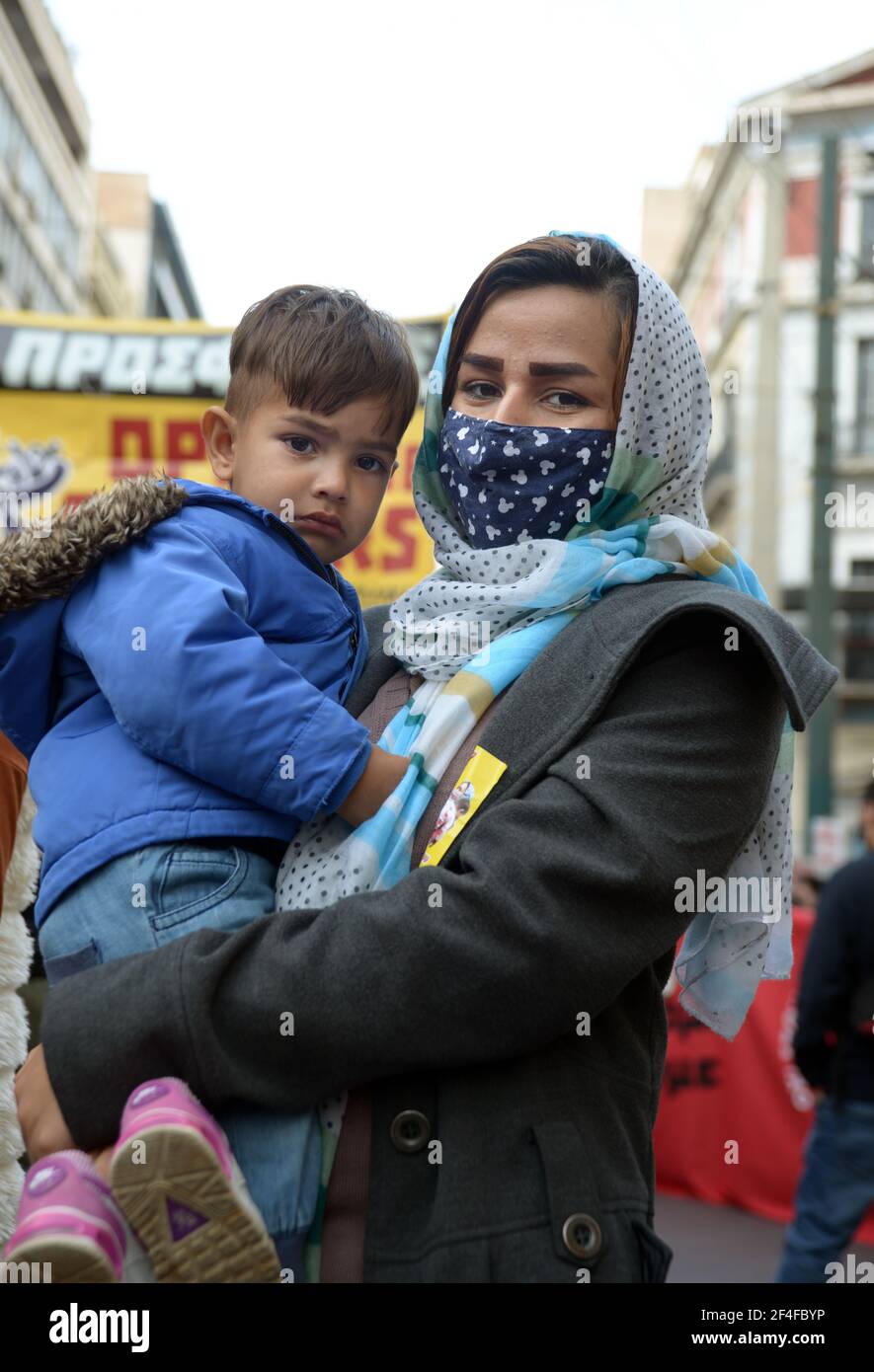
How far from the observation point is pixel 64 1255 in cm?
151

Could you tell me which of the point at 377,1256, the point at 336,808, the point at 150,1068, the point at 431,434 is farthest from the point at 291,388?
the point at 377,1256

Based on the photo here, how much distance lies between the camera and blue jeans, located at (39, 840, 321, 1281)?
5.56ft

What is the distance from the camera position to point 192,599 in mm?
1891

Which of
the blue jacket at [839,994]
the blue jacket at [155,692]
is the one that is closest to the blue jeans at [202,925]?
the blue jacket at [155,692]

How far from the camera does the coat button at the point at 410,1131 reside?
173 centimetres

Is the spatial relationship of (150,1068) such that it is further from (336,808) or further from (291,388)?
(291,388)

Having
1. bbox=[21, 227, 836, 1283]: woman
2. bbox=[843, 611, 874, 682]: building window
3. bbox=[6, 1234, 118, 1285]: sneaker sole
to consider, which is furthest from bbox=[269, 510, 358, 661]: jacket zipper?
bbox=[843, 611, 874, 682]: building window

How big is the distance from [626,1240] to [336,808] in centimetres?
63

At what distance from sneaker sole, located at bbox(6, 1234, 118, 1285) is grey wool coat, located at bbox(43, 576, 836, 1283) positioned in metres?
0.20

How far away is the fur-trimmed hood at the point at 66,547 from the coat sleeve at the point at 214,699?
0.08 meters

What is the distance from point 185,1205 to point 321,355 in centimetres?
125

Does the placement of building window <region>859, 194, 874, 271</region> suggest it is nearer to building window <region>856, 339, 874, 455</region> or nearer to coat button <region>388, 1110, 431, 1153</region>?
building window <region>856, 339, 874, 455</region>

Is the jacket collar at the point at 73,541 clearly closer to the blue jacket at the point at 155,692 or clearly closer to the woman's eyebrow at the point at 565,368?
the blue jacket at the point at 155,692
